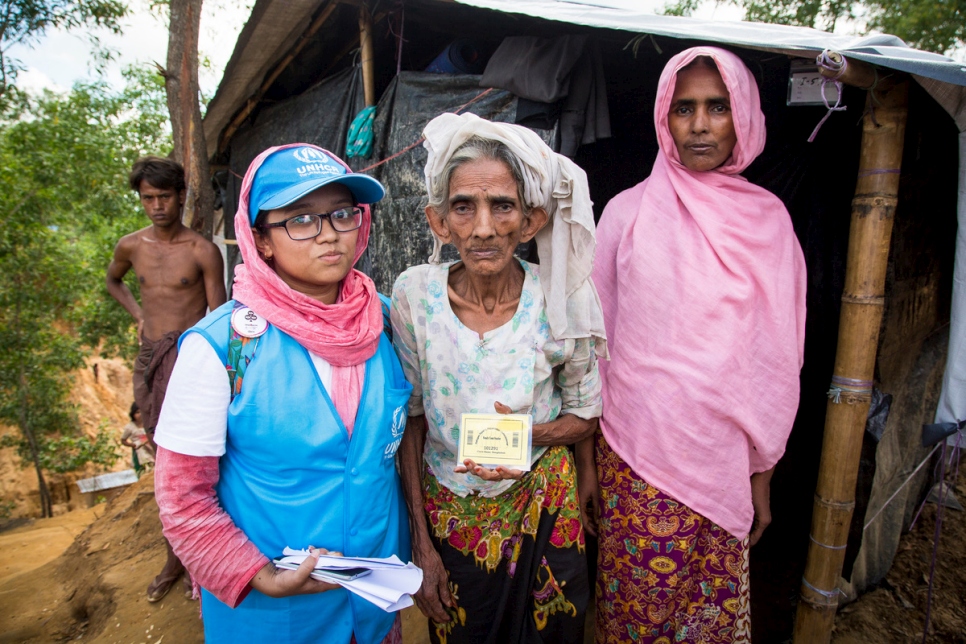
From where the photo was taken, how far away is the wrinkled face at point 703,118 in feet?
6.63

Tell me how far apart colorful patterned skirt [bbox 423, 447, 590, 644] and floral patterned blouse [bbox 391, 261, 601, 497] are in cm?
9

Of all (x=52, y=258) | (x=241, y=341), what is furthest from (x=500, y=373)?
(x=52, y=258)

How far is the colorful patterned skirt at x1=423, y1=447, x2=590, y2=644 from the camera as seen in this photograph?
1.77 metres

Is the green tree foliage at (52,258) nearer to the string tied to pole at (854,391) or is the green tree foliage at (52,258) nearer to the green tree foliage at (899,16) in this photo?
the string tied to pole at (854,391)

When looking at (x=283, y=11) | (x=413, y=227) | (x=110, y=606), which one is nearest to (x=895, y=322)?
(x=413, y=227)

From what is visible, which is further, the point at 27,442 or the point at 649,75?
the point at 27,442

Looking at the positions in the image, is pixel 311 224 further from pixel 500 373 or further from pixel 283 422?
pixel 500 373

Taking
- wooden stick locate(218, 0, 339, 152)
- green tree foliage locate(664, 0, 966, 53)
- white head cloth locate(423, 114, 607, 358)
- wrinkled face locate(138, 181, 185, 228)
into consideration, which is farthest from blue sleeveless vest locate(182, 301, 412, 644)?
green tree foliage locate(664, 0, 966, 53)

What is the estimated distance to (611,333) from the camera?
7.02 ft

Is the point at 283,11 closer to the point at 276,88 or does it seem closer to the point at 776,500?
the point at 276,88

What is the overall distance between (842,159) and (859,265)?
805 mm

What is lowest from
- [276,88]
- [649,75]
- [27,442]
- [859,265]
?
[27,442]

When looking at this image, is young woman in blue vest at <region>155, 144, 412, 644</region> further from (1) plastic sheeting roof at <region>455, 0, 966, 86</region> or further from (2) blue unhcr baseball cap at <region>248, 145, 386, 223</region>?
(1) plastic sheeting roof at <region>455, 0, 966, 86</region>

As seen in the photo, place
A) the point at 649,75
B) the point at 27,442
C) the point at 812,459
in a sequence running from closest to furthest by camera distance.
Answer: the point at 812,459 < the point at 649,75 < the point at 27,442
